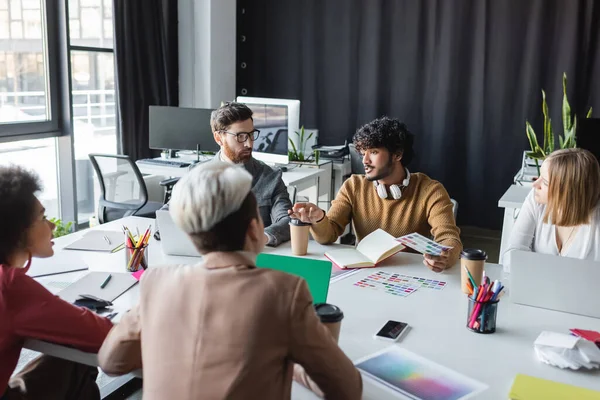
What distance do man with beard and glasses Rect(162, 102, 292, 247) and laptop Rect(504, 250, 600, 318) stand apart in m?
1.09

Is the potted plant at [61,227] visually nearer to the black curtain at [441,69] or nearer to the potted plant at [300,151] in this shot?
the potted plant at [300,151]

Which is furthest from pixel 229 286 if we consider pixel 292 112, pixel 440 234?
pixel 292 112

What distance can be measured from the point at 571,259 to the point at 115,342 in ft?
3.64

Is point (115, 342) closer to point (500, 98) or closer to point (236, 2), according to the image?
point (500, 98)

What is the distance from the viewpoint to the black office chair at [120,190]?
Result: 3756mm

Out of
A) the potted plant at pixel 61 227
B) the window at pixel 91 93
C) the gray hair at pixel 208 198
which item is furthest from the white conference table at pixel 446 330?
the window at pixel 91 93

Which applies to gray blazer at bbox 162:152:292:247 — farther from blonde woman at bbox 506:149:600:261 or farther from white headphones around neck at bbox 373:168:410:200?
blonde woman at bbox 506:149:600:261

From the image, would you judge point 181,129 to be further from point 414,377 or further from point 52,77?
point 414,377

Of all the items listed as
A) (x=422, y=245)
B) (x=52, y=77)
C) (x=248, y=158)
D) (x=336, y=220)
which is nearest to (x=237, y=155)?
(x=248, y=158)

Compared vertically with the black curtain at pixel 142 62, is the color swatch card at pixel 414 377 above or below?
below

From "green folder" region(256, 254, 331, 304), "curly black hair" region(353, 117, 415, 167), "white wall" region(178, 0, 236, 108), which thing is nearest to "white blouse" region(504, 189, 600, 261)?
"curly black hair" region(353, 117, 415, 167)

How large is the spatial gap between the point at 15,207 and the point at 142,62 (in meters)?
3.61

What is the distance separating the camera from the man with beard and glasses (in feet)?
8.32

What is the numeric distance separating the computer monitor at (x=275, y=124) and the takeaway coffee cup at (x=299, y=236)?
2.06 metres
